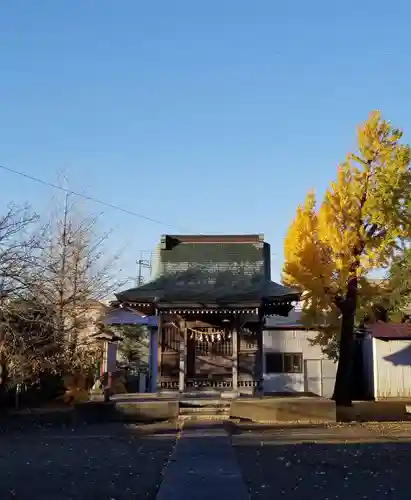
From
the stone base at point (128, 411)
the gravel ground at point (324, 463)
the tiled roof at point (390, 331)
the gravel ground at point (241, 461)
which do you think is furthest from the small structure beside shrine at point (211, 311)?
the tiled roof at point (390, 331)

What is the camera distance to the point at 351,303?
20.6m

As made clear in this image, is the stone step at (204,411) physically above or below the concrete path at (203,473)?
above

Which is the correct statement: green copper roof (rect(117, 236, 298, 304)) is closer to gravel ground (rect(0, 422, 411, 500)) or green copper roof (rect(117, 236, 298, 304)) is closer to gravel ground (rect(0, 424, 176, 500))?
gravel ground (rect(0, 422, 411, 500))

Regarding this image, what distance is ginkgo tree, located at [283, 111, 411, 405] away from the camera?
1988 centimetres

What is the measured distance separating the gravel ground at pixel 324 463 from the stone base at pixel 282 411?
1814 millimetres

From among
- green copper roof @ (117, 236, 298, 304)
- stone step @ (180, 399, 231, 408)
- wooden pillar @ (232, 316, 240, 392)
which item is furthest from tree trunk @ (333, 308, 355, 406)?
stone step @ (180, 399, 231, 408)

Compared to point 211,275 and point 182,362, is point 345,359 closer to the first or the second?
point 211,275

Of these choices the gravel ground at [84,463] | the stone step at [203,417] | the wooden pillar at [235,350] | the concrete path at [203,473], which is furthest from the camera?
the wooden pillar at [235,350]

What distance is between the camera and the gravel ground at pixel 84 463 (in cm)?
768

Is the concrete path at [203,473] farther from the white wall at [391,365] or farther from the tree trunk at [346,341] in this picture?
the white wall at [391,365]

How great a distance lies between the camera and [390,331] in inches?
1167

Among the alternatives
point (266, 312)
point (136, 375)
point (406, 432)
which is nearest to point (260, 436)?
point (406, 432)

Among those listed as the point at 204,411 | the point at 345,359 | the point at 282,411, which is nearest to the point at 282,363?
the point at 345,359

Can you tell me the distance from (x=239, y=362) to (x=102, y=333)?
491 cm
